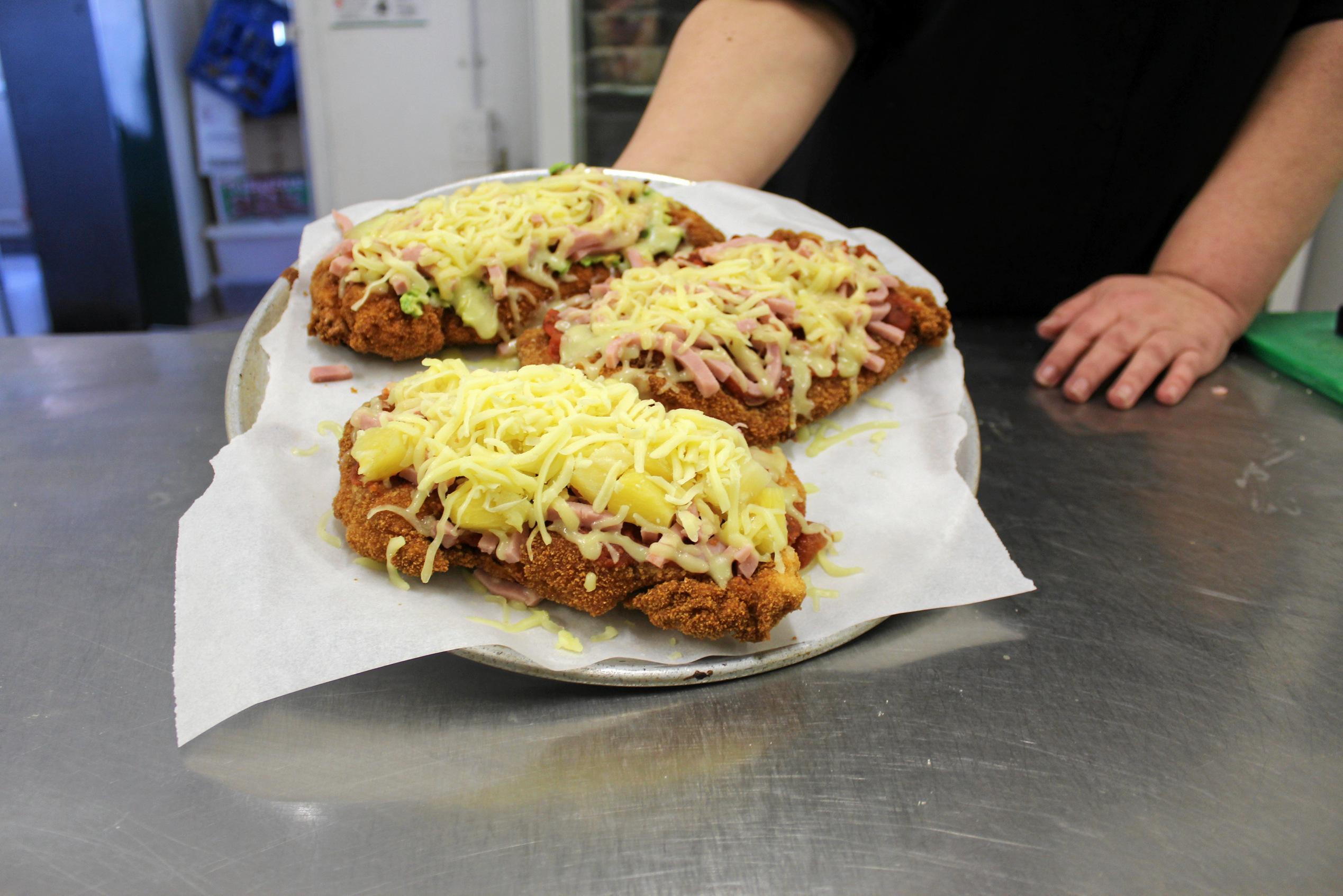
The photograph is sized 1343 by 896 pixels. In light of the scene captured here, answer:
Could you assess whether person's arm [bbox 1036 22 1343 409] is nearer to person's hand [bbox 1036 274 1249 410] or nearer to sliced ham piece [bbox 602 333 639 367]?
person's hand [bbox 1036 274 1249 410]

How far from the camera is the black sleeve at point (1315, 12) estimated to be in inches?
84.3

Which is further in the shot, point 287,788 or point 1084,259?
point 1084,259

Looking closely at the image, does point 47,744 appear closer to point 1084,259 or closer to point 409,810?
point 409,810

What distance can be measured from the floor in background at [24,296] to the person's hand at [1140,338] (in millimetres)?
4668

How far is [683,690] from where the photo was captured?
1135 millimetres

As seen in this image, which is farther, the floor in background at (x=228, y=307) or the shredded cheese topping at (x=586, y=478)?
the floor in background at (x=228, y=307)

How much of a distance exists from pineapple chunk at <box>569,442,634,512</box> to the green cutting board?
1884 millimetres

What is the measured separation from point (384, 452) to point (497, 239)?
0.73 meters

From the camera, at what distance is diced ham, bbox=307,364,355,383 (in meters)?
1.64

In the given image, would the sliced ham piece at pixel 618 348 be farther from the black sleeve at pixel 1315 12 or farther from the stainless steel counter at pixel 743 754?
the black sleeve at pixel 1315 12

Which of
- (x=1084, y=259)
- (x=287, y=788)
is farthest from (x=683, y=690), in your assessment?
(x=1084, y=259)

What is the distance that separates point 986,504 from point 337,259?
4.54ft

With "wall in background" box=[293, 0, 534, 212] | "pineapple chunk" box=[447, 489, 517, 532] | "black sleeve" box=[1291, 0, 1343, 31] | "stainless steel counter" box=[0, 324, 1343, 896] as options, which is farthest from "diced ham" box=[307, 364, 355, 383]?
"wall in background" box=[293, 0, 534, 212]

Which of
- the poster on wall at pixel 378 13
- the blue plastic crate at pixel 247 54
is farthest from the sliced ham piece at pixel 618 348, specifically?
the blue plastic crate at pixel 247 54
